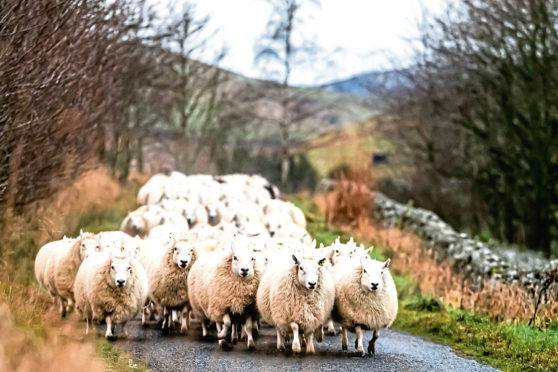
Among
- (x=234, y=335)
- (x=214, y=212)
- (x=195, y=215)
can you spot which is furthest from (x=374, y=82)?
(x=234, y=335)

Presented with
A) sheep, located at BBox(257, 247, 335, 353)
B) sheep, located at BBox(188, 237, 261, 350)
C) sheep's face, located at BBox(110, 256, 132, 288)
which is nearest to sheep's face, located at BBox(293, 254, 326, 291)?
sheep, located at BBox(257, 247, 335, 353)

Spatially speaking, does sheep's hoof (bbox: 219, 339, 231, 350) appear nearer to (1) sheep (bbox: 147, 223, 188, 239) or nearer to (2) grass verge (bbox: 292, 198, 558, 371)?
(2) grass verge (bbox: 292, 198, 558, 371)

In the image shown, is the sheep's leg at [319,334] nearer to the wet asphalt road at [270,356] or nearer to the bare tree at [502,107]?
the wet asphalt road at [270,356]

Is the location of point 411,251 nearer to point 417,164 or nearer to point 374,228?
point 374,228

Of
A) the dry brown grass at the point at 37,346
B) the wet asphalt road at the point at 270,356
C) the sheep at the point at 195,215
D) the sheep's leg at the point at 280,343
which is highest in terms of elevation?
the sheep at the point at 195,215

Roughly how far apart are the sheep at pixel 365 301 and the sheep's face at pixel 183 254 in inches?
92.5

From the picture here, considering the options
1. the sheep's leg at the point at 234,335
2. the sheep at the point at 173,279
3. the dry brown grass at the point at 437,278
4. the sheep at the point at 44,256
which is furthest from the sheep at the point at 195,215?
the sheep's leg at the point at 234,335

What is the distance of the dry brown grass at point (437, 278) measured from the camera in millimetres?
13273

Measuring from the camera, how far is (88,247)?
12484 millimetres

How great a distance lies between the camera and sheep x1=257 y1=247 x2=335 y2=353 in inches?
411

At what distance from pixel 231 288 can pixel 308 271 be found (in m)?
1.25

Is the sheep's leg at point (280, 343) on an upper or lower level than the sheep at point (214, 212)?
lower


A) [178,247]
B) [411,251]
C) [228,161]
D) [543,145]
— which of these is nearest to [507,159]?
[543,145]

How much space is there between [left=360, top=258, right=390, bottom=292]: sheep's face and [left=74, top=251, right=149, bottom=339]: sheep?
3074mm
